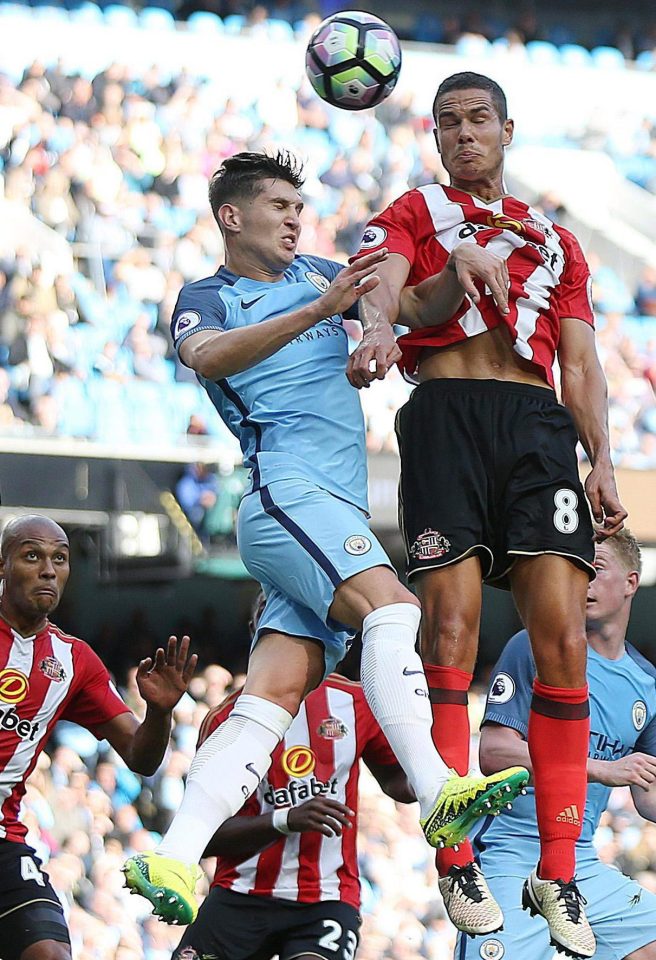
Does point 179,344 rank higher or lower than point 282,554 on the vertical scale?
higher

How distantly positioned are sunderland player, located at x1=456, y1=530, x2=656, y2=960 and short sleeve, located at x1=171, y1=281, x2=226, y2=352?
1786 mm

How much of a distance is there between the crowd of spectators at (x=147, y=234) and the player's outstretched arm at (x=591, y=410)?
26.8ft

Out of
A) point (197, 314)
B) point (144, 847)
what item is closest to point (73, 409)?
point (144, 847)

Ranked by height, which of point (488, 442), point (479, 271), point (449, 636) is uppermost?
point (479, 271)

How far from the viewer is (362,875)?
1111 cm

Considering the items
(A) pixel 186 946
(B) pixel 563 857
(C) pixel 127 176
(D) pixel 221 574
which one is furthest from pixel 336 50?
(C) pixel 127 176

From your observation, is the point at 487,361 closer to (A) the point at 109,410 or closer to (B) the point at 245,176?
(B) the point at 245,176

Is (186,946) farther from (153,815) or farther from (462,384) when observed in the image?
(153,815)

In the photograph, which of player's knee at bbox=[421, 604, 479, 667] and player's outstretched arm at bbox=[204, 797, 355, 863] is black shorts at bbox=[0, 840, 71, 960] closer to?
player's outstretched arm at bbox=[204, 797, 355, 863]

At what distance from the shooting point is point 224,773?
4.19 m

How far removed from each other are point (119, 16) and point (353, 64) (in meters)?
12.5

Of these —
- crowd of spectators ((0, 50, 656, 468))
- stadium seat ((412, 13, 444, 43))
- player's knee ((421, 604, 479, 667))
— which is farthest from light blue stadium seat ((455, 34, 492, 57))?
player's knee ((421, 604, 479, 667))

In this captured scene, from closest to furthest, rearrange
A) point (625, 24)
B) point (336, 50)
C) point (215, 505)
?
point (336, 50) → point (215, 505) → point (625, 24)

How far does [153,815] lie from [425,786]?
791 centimetres
